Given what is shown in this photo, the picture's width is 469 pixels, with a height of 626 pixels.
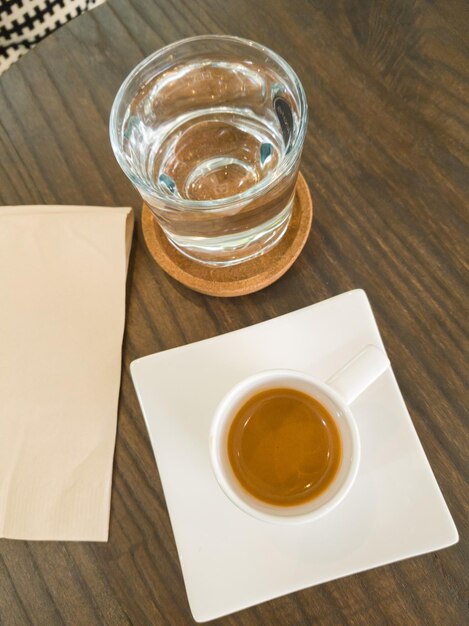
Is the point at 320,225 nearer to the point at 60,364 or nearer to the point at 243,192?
the point at 243,192

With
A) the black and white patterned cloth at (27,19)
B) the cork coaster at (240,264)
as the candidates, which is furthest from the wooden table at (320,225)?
the black and white patterned cloth at (27,19)

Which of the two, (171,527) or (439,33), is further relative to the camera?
(439,33)

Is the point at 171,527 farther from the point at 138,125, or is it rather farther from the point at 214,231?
the point at 138,125

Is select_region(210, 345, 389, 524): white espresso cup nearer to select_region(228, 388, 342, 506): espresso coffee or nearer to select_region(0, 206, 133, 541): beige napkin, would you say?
select_region(228, 388, 342, 506): espresso coffee

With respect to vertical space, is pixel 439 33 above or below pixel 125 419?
above

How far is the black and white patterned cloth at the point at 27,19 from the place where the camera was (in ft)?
2.86

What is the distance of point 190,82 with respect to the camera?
578 millimetres

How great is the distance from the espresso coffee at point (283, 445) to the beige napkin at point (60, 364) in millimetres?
129

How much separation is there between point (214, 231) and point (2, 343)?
0.25m

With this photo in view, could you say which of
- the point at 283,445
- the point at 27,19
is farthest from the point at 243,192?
the point at 27,19

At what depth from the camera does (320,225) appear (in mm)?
590

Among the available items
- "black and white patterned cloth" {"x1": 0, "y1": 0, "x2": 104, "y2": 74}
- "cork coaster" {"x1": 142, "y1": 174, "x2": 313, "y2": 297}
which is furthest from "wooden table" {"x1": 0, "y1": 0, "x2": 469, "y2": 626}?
"black and white patterned cloth" {"x1": 0, "y1": 0, "x2": 104, "y2": 74}

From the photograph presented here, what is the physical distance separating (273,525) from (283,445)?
0.23ft

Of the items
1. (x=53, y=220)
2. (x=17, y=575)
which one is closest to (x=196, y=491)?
(x=17, y=575)
